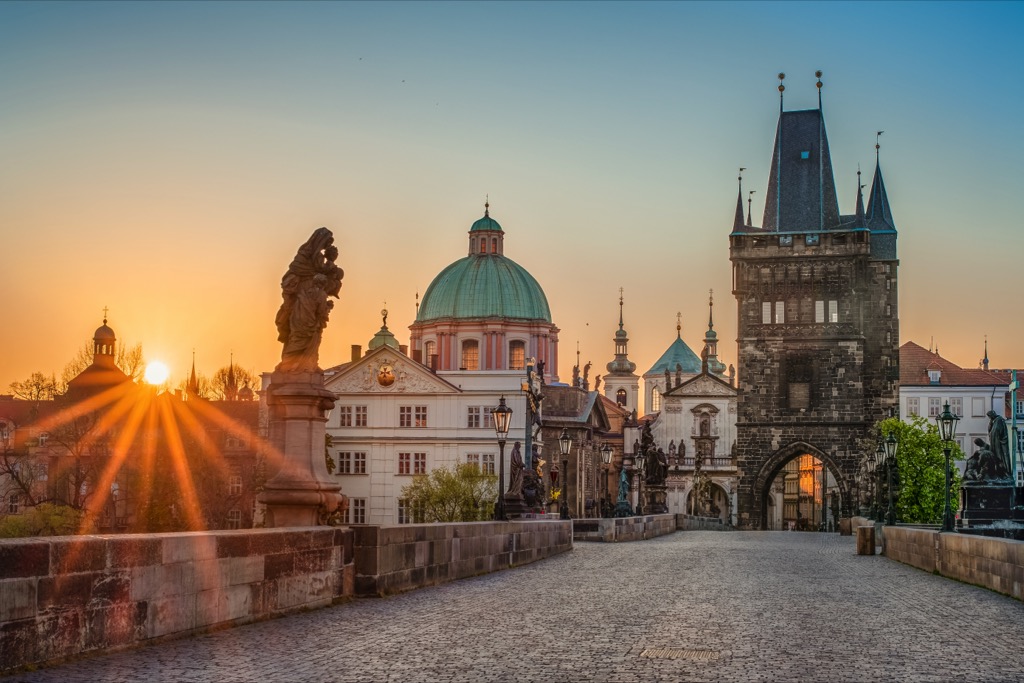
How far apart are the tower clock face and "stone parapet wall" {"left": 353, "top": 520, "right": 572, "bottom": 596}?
194ft

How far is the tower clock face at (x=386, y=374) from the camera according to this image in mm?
86750

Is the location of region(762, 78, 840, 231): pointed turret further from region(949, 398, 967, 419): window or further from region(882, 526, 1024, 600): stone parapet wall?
region(882, 526, 1024, 600): stone parapet wall

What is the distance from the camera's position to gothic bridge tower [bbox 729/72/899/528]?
8388 centimetres

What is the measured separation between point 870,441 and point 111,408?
42.6 m

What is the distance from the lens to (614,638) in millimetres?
12914

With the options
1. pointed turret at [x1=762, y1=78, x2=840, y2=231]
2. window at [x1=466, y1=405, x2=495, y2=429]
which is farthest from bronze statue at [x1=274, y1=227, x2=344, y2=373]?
pointed turret at [x1=762, y1=78, x2=840, y2=231]

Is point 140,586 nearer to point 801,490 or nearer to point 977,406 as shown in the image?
point 977,406

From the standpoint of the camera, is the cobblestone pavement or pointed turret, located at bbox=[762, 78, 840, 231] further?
pointed turret, located at bbox=[762, 78, 840, 231]

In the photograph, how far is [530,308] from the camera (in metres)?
102

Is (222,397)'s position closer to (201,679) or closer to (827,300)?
(827,300)

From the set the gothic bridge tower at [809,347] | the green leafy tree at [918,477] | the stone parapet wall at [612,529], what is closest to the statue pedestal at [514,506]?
the stone parapet wall at [612,529]

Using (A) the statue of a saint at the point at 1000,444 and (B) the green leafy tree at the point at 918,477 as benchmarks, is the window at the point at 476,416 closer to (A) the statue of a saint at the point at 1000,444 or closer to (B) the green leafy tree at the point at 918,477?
(B) the green leafy tree at the point at 918,477

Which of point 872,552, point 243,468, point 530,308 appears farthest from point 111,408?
point 872,552

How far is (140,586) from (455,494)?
6682cm
